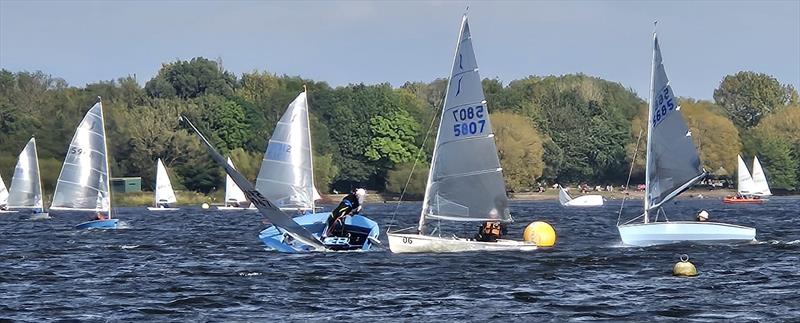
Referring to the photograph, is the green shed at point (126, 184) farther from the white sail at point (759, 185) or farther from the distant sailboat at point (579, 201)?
the white sail at point (759, 185)

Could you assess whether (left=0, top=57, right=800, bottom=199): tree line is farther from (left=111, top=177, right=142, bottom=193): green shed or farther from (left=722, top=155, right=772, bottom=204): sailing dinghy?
(left=722, top=155, right=772, bottom=204): sailing dinghy

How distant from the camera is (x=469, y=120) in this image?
42.2 metres

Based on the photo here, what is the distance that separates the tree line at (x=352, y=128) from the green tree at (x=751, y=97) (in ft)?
12.0

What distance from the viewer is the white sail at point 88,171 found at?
70.0m

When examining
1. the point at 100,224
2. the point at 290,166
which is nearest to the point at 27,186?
the point at 100,224

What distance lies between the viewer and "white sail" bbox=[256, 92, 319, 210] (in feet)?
201

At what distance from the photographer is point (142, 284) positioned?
35.2 meters

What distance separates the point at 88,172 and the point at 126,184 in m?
62.1

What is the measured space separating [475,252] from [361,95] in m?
114

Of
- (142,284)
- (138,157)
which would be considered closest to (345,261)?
(142,284)

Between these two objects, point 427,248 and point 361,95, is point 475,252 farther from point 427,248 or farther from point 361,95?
point 361,95

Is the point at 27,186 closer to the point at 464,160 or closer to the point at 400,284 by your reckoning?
the point at 464,160

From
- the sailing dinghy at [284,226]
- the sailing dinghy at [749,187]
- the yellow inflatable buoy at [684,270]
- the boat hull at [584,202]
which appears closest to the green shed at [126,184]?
the boat hull at [584,202]

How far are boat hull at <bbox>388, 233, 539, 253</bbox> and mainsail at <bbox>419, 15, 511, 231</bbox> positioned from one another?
3.24ft
